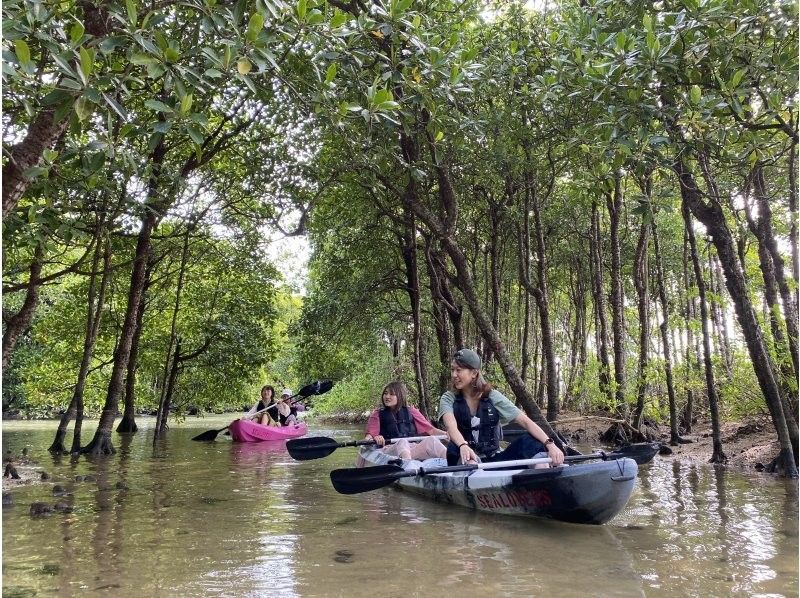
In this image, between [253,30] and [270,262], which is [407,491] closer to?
[253,30]

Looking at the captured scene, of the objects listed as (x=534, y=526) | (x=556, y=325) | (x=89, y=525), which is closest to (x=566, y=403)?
(x=556, y=325)

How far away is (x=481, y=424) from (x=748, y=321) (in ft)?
14.0

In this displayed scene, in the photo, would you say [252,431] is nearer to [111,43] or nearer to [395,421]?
[395,421]

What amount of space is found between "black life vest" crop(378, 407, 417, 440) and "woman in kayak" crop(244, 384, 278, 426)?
8.78 metres

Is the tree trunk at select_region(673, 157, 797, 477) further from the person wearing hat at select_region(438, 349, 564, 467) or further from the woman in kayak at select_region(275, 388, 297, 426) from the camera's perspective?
the woman in kayak at select_region(275, 388, 297, 426)

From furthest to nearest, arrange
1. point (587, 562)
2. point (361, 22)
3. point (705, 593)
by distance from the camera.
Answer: point (361, 22)
point (587, 562)
point (705, 593)

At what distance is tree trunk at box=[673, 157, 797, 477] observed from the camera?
26.9 feet

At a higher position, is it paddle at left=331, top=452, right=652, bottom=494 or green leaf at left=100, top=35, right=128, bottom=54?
green leaf at left=100, top=35, right=128, bottom=54

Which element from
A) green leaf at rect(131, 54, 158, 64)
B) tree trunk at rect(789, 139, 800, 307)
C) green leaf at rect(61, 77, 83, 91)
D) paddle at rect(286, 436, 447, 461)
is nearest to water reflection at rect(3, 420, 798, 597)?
paddle at rect(286, 436, 447, 461)

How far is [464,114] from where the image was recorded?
8641mm

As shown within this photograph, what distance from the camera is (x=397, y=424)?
902 cm

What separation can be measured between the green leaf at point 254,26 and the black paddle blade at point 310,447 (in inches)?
245

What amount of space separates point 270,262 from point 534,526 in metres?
13.3

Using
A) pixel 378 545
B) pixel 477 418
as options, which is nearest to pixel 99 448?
pixel 477 418
